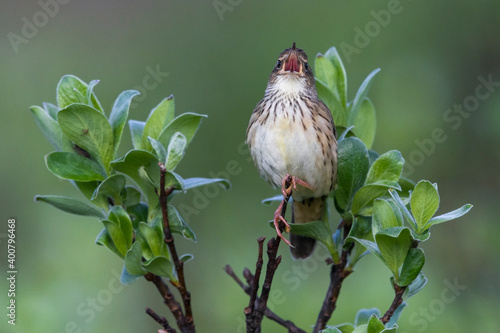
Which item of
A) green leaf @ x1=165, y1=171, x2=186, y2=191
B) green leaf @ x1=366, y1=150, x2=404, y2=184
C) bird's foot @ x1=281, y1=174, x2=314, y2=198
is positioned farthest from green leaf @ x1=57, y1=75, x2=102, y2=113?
green leaf @ x1=366, y1=150, x2=404, y2=184

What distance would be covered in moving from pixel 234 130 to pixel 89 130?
2.02 metres

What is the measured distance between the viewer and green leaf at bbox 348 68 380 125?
205 cm

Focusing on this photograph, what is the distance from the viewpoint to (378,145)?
3582 mm

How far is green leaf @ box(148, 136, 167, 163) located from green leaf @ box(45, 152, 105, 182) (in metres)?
0.20

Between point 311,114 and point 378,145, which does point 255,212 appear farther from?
point 311,114

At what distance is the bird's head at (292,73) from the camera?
2660 mm

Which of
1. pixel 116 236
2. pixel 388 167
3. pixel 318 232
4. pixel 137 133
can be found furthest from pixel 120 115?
pixel 388 167

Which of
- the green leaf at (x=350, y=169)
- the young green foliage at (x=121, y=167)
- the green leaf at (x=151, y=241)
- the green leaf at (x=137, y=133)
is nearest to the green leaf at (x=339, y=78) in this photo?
the green leaf at (x=350, y=169)

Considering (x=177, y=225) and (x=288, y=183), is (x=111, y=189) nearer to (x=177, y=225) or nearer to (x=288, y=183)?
(x=177, y=225)

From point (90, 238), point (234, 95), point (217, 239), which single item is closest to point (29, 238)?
point (90, 238)

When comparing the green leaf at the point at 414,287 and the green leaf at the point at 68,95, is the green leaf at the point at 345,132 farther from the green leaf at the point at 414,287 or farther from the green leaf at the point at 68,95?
the green leaf at the point at 68,95

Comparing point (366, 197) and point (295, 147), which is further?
point (295, 147)

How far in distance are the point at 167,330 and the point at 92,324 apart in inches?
47.9

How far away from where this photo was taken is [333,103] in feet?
7.23
